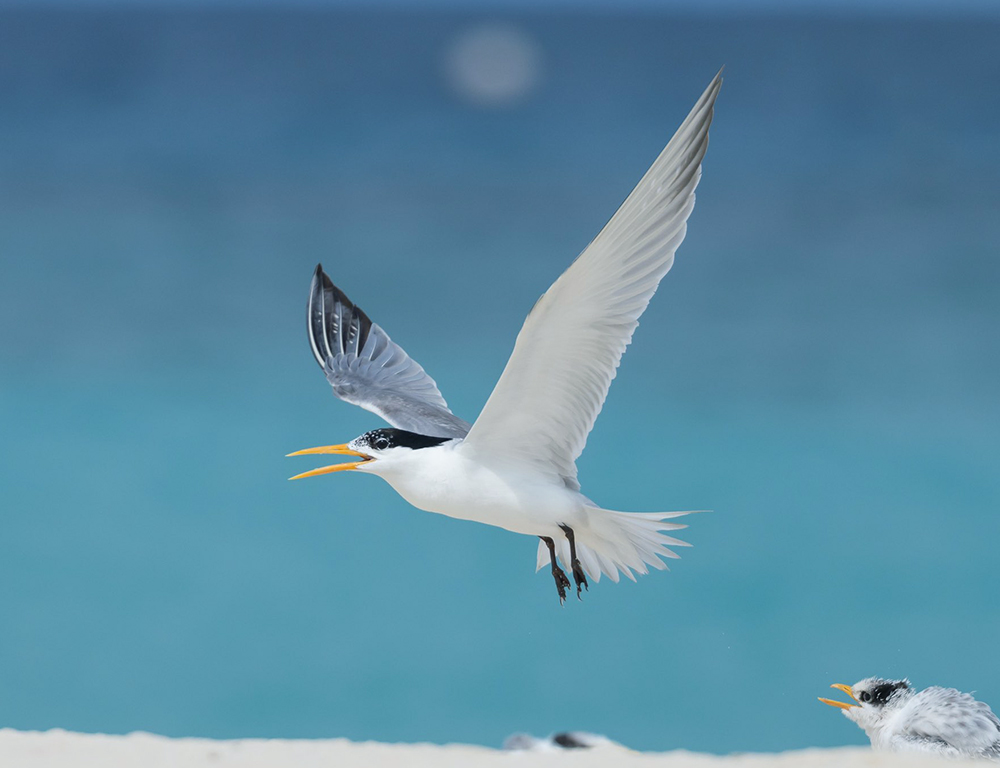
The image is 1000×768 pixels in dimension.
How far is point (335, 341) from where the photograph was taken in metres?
4.54

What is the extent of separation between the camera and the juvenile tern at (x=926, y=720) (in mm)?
3361

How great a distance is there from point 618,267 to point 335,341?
1.70m

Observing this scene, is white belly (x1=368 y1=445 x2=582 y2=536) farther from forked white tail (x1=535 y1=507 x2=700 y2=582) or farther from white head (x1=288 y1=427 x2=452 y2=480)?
forked white tail (x1=535 y1=507 x2=700 y2=582)

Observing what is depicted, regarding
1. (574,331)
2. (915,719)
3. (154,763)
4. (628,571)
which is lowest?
(154,763)

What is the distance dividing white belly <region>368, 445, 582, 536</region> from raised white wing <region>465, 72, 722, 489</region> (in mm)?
66

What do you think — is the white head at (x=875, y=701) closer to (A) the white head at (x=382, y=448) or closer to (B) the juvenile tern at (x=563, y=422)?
(B) the juvenile tern at (x=563, y=422)

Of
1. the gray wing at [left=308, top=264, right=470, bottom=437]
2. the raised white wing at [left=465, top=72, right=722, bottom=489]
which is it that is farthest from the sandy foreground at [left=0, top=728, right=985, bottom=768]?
→ the gray wing at [left=308, top=264, right=470, bottom=437]

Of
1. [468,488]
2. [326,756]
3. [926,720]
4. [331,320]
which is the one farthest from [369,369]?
[926,720]

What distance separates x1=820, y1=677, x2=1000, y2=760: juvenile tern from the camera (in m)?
3.36

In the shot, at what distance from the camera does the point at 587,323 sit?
3.19m

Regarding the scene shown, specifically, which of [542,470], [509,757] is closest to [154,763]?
[509,757]

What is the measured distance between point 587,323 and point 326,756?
123 centimetres

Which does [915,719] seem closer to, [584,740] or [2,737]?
[584,740]

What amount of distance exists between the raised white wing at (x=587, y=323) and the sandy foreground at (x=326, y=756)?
93cm
